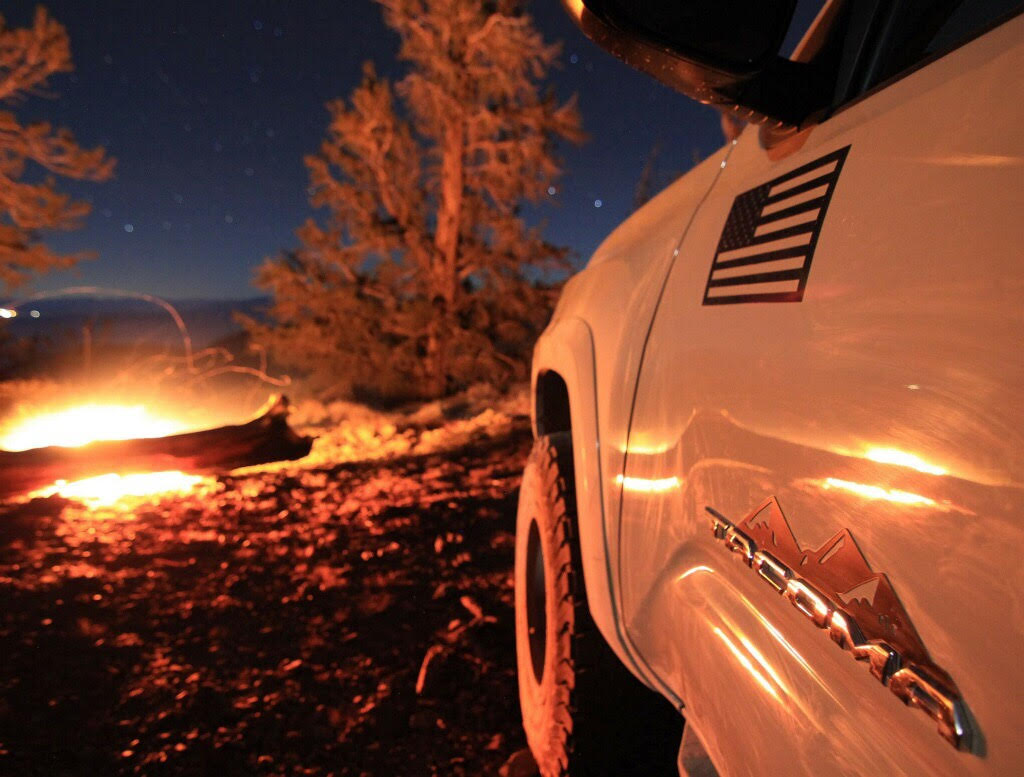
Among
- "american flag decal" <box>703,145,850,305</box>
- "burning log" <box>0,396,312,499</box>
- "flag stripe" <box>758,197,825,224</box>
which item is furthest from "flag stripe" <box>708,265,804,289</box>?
"burning log" <box>0,396,312,499</box>

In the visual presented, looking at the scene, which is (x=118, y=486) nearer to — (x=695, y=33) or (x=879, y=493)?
(x=695, y=33)

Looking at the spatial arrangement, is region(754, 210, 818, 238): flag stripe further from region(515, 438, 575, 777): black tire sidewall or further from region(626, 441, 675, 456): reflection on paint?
region(515, 438, 575, 777): black tire sidewall

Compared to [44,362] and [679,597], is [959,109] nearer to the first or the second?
[679,597]

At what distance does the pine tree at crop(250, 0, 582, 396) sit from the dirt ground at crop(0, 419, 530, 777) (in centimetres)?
559

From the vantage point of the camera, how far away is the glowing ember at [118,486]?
5.31 metres

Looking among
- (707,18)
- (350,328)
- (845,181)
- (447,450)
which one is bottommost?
(447,450)

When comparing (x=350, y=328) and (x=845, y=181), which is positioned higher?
(x=845, y=181)

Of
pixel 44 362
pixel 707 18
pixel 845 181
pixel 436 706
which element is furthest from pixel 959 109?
pixel 44 362

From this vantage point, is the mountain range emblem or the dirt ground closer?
the mountain range emblem

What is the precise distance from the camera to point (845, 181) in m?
0.92

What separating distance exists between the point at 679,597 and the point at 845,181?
0.74 metres

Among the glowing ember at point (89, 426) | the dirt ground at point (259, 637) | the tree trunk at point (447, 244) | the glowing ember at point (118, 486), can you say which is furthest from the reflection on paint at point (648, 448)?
the tree trunk at point (447, 244)

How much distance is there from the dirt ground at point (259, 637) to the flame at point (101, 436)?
0.36 metres

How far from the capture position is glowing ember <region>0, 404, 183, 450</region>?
7.08 m
